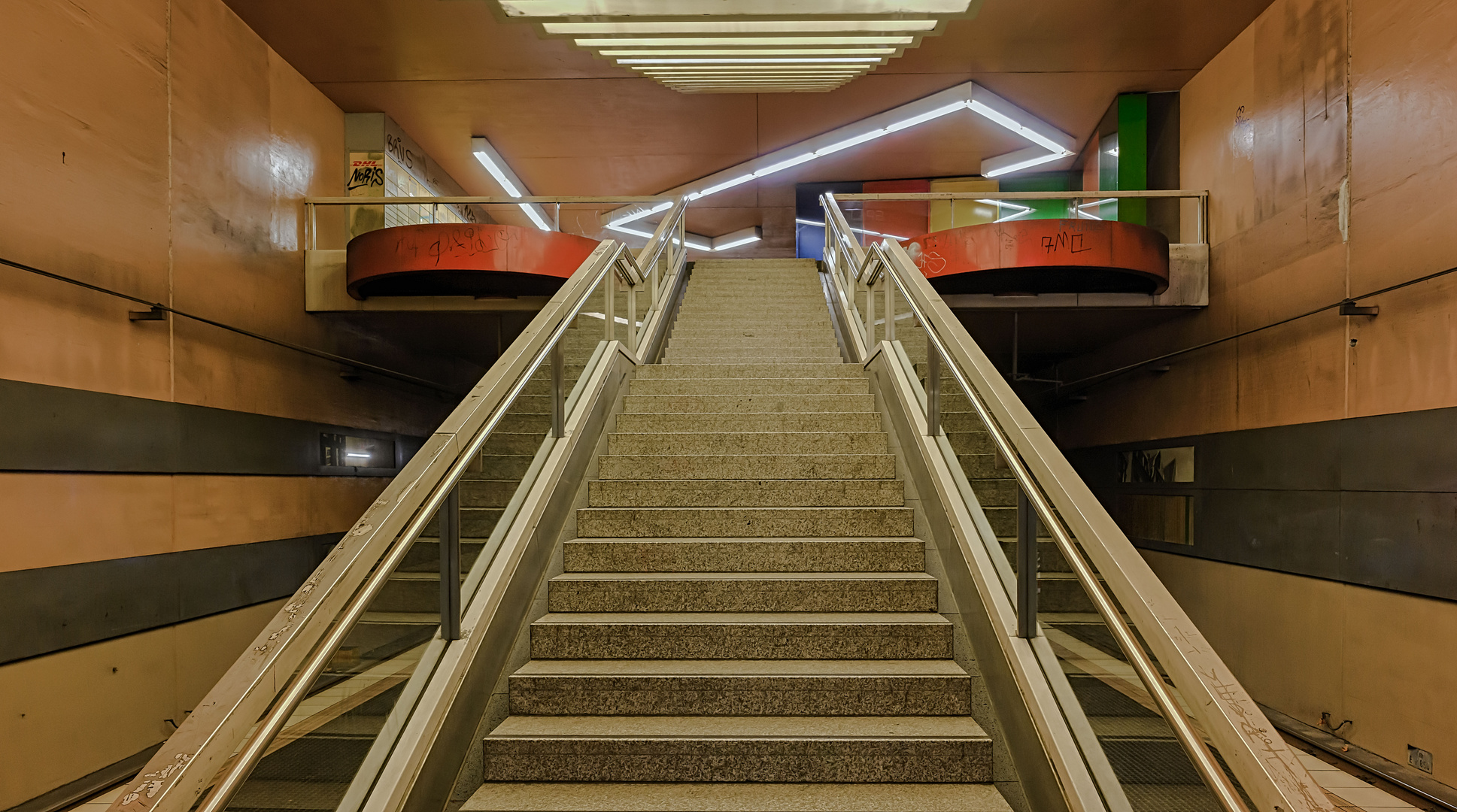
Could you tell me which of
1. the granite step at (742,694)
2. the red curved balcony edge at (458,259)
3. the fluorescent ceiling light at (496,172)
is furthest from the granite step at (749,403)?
the fluorescent ceiling light at (496,172)

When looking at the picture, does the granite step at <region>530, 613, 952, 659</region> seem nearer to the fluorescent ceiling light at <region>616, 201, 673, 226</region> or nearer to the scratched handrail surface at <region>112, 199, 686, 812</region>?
the scratched handrail surface at <region>112, 199, 686, 812</region>

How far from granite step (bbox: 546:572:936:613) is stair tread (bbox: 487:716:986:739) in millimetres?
487

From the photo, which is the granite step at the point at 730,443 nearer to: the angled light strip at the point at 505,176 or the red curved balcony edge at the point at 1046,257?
the red curved balcony edge at the point at 1046,257

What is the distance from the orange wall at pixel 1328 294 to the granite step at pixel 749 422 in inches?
61.0

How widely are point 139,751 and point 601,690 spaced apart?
146 inches

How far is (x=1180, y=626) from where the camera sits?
1.50m

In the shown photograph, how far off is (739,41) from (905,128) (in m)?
4.92

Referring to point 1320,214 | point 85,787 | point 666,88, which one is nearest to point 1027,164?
point 666,88

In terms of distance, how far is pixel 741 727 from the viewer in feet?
7.67

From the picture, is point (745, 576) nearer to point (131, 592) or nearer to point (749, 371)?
point (749, 371)

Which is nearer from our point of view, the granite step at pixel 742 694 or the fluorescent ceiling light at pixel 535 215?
the granite step at pixel 742 694

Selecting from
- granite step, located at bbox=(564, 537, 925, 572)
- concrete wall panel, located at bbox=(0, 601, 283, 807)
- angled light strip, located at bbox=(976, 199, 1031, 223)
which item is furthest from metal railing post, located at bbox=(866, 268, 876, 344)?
concrete wall panel, located at bbox=(0, 601, 283, 807)

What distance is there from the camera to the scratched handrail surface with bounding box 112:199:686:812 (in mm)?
1255

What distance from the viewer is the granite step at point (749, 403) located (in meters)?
4.42
